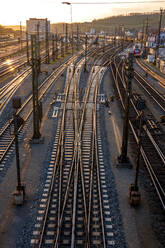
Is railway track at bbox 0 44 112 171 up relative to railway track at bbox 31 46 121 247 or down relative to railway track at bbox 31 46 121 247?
up

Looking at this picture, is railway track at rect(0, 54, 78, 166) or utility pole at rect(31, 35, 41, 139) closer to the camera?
utility pole at rect(31, 35, 41, 139)

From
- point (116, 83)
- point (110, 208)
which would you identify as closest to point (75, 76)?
point (116, 83)

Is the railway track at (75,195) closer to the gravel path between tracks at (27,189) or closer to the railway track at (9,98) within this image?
the gravel path between tracks at (27,189)

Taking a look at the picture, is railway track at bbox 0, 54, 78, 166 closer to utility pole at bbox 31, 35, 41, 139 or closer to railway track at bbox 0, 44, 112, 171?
railway track at bbox 0, 44, 112, 171

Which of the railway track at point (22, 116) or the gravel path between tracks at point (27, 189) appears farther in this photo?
the railway track at point (22, 116)

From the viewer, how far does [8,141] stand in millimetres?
17297

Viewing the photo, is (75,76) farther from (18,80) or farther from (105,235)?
(105,235)

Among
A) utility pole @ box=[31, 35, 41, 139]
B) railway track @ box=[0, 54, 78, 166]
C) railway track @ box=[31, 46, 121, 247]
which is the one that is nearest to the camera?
railway track @ box=[31, 46, 121, 247]

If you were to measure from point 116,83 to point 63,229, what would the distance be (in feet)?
85.1

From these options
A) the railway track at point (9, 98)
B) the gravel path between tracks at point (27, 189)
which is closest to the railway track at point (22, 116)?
the railway track at point (9, 98)

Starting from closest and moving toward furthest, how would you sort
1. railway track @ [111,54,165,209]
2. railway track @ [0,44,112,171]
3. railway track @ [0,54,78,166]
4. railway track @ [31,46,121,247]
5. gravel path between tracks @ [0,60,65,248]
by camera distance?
railway track @ [31,46,121,247], gravel path between tracks @ [0,60,65,248], railway track @ [111,54,165,209], railway track @ [0,54,78,166], railway track @ [0,44,112,171]

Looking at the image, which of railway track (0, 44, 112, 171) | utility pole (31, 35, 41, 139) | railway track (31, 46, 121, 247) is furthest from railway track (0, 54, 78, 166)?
railway track (31, 46, 121, 247)

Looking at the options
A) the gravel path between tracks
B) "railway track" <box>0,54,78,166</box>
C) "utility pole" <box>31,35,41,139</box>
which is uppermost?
"utility pole" <box>31,35,41,139</box>

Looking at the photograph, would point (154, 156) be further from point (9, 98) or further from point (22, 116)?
point (9, 98)
